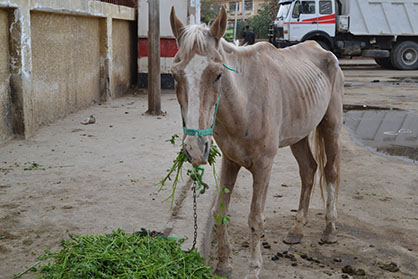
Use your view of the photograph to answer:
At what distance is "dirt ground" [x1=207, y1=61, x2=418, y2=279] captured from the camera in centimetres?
384

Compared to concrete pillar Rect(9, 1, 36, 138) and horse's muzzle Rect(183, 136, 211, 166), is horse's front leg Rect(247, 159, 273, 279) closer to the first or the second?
horse's muzzle Rect(183, 136, 211, 166)

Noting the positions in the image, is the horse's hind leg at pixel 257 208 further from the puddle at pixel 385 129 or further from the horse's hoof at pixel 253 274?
the puddle at pixel 385 129

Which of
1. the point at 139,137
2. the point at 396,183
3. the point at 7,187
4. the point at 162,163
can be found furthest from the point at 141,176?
the point at 396,183

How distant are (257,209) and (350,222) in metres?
1.68

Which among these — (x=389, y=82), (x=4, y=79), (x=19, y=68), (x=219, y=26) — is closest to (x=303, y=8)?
(x=389, y=82)

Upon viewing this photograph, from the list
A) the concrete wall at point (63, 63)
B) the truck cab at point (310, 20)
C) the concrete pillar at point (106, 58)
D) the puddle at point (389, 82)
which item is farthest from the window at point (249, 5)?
the concrete wall at point (63, 63)

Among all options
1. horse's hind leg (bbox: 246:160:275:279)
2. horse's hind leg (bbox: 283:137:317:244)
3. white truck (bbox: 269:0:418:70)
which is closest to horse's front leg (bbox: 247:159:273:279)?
horse's hind leg (bbox: 246:160:275:279)

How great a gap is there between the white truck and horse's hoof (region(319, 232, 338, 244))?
18.4 m

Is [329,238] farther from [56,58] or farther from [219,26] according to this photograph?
[56,58]

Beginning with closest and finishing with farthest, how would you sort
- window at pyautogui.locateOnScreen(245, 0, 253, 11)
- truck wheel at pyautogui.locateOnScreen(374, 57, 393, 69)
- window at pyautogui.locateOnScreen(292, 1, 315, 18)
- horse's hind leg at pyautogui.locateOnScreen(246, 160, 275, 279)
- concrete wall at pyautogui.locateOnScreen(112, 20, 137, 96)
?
horse's hind leg at pyautogui.locateOnScreen(246, 160, 275, 279), concrete wall at pyautogui.locateOnScreen(112, 20, 137, 96), window at pyautogui.locateOnScreen(292, 1, 315, 18), truck wheel at pyautogui.locateOnScreen(374, 57, 393, 69), window at pyautogui.locateOnScreen(245, 0, 253, 11)

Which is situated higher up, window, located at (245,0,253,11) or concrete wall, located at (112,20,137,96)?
window, located at (245,0,253,11)

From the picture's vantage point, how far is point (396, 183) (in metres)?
5.82

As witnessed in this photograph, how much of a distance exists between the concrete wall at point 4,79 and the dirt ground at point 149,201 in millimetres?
250

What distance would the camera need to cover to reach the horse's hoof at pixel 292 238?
4254mm
